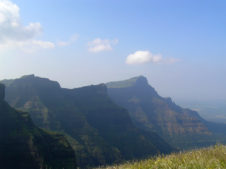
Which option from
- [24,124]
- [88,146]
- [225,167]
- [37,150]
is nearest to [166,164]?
[225,167]

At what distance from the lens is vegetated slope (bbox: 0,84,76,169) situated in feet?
369

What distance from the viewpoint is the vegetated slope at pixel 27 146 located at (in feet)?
369

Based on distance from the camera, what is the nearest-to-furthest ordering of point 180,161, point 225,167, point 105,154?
1. point 225,167
2. point 180,161
3. point 105,154

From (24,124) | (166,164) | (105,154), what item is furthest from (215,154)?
(105,154)

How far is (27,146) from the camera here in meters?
115

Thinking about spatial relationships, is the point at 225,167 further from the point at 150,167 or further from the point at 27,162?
the point at 27,162

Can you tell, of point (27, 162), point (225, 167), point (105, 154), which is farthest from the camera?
point (105, 154)

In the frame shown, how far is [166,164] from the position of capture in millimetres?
7262

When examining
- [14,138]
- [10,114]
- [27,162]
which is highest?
[10,114]

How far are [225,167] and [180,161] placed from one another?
160 cm

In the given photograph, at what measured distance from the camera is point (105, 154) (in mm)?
192500

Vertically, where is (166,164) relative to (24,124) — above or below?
above

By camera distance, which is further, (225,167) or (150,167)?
(150,167)

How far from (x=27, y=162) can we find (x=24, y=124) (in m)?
19.7
